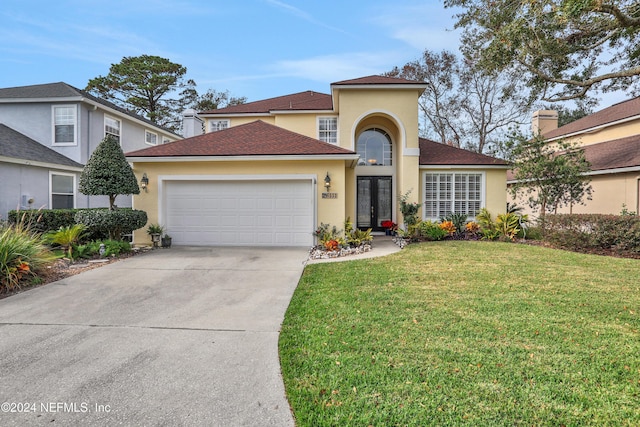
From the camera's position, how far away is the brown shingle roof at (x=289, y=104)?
590 inches

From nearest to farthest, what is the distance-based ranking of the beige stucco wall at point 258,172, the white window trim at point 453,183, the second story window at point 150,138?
the beige stucco wall at point 258,172, the white window trim at point 453,183, the second story window at point 150,138

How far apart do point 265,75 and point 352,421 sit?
789 inches

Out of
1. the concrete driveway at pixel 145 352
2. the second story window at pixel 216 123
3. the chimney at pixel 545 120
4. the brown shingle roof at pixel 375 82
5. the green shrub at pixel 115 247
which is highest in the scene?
the chimney at pixel 545 120

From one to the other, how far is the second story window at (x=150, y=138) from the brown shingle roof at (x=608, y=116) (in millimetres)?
23780

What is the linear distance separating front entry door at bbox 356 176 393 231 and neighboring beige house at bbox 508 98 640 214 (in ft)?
24.1

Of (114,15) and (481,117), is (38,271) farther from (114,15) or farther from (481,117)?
(481,117)

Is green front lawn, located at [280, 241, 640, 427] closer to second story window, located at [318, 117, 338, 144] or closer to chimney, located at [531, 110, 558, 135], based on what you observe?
second story window, located at [318, 117, 338, 144]

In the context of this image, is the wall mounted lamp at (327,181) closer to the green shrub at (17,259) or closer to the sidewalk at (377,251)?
the sidewalk at (377,251)

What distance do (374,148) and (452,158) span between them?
10.6 feet

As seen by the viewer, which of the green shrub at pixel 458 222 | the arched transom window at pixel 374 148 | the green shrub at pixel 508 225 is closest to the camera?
the green shrub at pixel 508 225

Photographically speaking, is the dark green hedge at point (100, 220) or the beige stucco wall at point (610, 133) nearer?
the dark green hedge at point (100, 220)

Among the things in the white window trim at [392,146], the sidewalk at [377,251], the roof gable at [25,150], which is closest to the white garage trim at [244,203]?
the sidewalk at [377,251]

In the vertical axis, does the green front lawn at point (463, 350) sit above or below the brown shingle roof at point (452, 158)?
below

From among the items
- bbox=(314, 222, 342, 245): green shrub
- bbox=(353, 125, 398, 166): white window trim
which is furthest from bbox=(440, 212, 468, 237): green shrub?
bbox=(314, 222, 342, 245): green shrub
